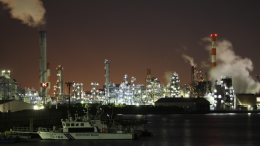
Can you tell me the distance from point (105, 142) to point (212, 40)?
107m

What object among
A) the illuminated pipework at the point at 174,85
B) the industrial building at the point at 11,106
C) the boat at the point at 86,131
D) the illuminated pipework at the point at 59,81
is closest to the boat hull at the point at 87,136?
the boat at the point at 86,131

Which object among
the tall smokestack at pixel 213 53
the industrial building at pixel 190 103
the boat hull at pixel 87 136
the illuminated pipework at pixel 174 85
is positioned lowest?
the boat hull at pixel 87 136

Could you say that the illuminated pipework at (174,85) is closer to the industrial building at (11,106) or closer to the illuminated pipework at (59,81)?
the illuminated pipework at (59,81)

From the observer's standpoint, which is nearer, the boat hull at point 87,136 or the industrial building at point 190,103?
the boat hull at point 87,136

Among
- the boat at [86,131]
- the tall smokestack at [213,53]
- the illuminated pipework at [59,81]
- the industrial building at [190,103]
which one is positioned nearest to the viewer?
the boat at [86,131]

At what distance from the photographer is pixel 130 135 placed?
42469 millimetres

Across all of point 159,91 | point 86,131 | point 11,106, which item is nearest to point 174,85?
point 159,91

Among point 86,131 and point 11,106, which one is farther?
point 11,106

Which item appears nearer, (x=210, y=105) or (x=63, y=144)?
(x=63, y=144)

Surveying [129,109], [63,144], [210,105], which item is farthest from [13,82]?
[210,105]

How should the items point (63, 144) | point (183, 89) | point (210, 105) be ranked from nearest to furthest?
point (63, 144), point (210, 105), point (183, 89)

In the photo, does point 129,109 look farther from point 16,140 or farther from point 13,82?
point 16,140

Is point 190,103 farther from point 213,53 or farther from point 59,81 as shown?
point 59,81

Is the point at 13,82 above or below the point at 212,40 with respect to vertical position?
below
